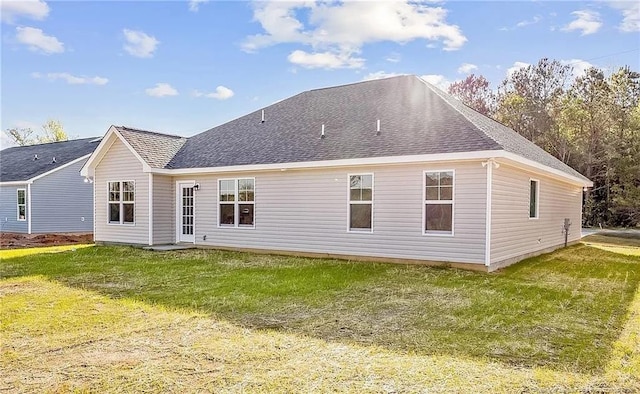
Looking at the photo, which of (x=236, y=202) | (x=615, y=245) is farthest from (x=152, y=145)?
(x=615, y=245)

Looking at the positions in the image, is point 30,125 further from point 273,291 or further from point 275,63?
point 273,291

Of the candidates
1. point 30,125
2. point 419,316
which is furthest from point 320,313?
point 30,125

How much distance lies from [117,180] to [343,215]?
7.93 m

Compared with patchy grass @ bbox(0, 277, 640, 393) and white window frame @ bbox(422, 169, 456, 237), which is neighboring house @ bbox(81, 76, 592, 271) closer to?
white window frame @ bbox(422, 169, 456, 237)

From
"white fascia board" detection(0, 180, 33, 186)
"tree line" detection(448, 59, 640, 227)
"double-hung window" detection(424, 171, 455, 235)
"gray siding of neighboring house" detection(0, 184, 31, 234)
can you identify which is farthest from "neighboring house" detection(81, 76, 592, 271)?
"tree line" detection(448, 59, 640, 227)

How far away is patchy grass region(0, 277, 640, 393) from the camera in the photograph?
11.5 ft

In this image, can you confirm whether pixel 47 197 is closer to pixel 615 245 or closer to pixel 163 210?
pixel 163 210

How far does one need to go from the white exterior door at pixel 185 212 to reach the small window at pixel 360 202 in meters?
5.55

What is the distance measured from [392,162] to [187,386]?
7548 millimetres

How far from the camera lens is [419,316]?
19.0ft

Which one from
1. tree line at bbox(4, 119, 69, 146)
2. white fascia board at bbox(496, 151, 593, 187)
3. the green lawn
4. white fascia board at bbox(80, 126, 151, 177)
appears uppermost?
tree line at bbox(4, 119, 69, 146)

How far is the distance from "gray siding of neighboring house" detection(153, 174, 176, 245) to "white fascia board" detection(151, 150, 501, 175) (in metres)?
0.44

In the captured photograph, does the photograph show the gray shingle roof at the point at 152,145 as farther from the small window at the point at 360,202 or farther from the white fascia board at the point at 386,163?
the small window at the point at 360,202

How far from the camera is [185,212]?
46.4 feet
